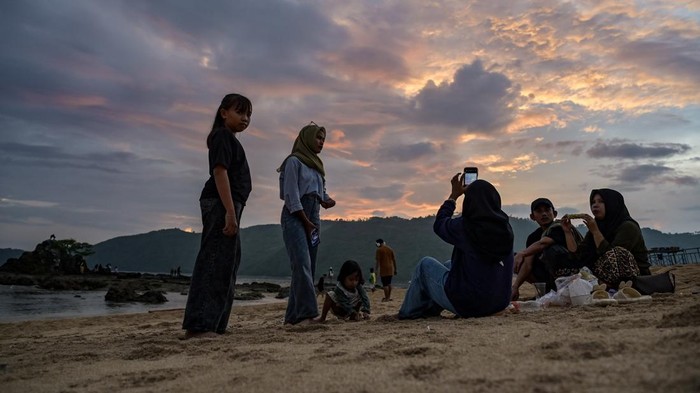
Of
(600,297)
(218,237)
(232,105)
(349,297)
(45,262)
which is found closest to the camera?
(218,237)

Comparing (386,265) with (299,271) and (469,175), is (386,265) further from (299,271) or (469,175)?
(469,175)

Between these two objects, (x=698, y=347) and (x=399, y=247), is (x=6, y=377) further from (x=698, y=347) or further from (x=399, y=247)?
(x=399, y=247)

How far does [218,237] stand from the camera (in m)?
3.67

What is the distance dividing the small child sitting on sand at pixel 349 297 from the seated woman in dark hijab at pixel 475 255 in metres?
1.28

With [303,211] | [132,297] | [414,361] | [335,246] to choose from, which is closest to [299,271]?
[303,211]

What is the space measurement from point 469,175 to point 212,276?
2.50m

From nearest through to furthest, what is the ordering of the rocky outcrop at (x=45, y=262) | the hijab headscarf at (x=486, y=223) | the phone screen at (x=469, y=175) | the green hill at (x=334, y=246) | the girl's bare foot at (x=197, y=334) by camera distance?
the hijab headscarf at (x=486, y=223) → the girl's bare foot at (x=197, y=334) → the phone screen at (x=469, y=175) → the rocky outcrop at (x=45, y=262) → the green hill at (x=334, y=246)

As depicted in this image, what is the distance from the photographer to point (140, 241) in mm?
195000

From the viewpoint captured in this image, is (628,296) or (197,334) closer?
(197,334)

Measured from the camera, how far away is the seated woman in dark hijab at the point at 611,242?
15.5 feet

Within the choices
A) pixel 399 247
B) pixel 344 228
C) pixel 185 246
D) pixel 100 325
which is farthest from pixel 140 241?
pixel 100 325

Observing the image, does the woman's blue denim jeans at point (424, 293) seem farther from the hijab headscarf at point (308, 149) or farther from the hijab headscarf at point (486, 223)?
the hijab headscarf at point (308, 149)

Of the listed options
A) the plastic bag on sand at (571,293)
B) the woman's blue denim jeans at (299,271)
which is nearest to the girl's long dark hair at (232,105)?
the woman's blue denim jeans at (299,271)

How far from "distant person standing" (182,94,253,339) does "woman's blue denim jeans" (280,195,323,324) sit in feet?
2.11
